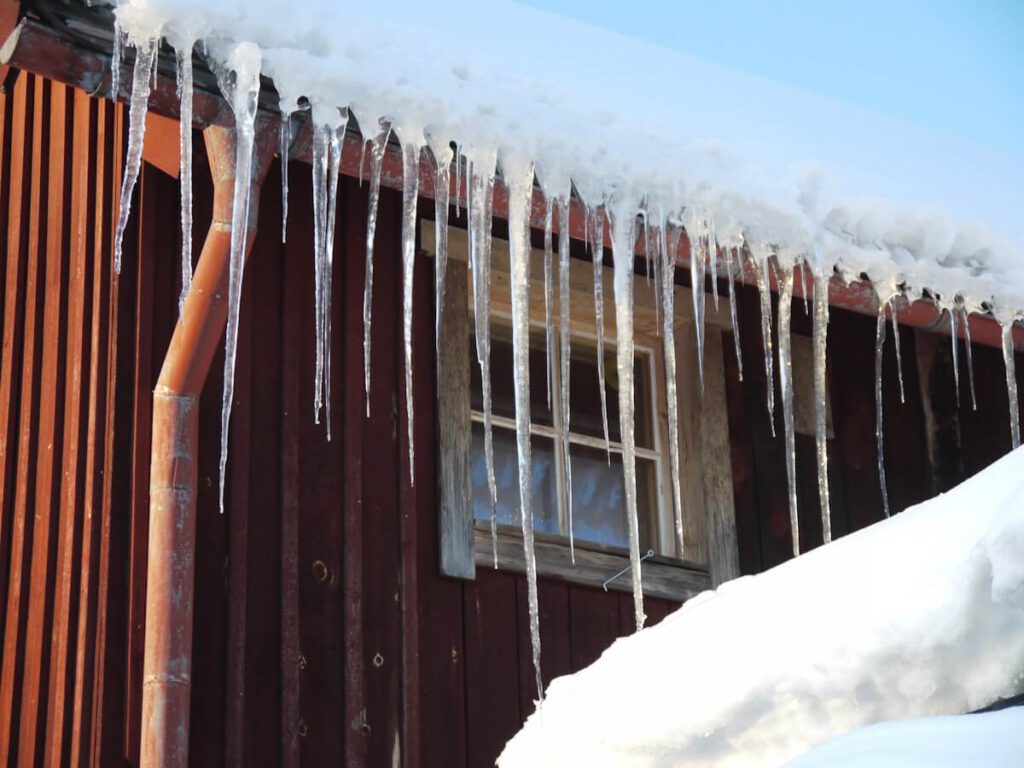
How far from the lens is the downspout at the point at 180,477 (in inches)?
163

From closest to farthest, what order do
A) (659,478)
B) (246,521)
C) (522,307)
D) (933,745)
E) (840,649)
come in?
1. (933,745)
2. (840,649)
3. (522,307)
4. (246,521)
5. (659,478)

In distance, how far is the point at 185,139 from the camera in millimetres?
4000

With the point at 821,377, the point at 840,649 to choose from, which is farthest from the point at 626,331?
the point at 840,649

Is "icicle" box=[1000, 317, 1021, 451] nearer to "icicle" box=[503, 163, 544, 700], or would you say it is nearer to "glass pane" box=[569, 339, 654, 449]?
A: "glass pane" box=[569, 339, 654, 449]

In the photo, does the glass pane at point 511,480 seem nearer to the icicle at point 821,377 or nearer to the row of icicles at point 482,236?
the row of icicles at point 482,236

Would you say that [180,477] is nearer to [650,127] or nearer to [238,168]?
[238,168]

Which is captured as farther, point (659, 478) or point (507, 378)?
point (659, 478)

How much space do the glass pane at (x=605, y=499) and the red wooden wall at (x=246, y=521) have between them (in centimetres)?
30

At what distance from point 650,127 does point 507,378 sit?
1.52 m

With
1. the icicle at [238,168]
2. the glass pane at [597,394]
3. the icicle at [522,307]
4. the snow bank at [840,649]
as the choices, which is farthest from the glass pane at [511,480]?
the snow bank at [840,649]

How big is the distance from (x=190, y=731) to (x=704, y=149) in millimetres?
1955

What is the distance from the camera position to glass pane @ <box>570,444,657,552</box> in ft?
18.9

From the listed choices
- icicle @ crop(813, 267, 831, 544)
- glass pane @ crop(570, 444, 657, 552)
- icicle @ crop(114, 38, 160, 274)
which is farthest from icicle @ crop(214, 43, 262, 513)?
glass pane @ crop(570, 444, 657, 552)

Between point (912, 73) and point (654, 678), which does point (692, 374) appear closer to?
point (912, 73)
